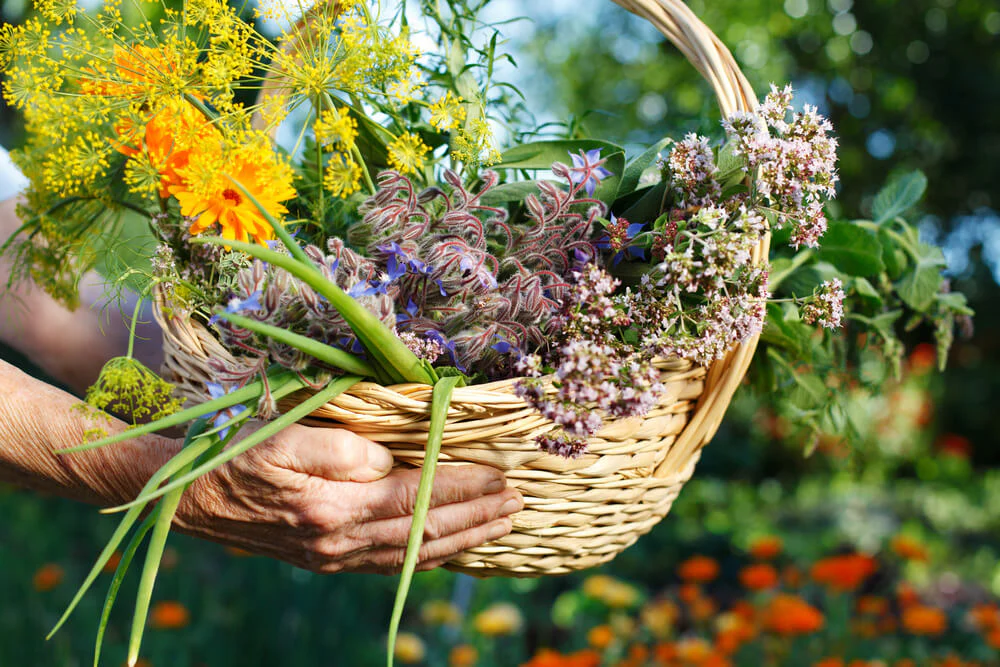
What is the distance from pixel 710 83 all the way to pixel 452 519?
0.54 metres

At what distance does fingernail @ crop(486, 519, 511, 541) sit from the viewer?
0.75 meters

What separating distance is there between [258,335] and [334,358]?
9 cm

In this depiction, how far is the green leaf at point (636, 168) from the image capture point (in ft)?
2.81

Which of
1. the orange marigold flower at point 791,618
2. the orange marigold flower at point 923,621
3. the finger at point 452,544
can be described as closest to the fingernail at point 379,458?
the finger at point 452,544

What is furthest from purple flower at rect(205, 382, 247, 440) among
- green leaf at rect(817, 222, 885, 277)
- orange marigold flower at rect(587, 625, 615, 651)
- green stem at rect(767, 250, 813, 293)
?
orange marigold flower at rect(587, 625, 615, 651)

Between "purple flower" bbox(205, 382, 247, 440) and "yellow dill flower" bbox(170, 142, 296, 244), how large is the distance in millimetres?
167

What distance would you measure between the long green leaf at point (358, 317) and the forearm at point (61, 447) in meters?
0.29

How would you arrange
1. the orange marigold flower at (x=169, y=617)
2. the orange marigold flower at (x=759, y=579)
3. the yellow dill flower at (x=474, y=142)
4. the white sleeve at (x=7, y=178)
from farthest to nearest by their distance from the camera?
the orange marigold flower at (x=759, y=579)
the orange marigold flower at (x=169, y=617)
the white sleeve at (x=7, y=178)
the yellow dill flower at (x=474, y=142)

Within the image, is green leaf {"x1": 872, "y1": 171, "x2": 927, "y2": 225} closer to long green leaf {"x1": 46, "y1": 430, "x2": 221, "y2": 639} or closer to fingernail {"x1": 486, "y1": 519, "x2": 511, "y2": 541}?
fingernail {"x1": 486, "y1": 519, "x2": 511, "y2": 541}

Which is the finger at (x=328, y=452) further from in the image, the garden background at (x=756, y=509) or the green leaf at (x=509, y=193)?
the garden background at (x=756, y=509)

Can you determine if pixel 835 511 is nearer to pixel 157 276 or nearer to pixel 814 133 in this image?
pixel 814 133

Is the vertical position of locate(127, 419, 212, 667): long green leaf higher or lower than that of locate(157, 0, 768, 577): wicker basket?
lower

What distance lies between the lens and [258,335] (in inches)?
26.4

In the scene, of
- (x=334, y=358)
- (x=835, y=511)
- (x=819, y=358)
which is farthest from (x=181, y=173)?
(x=835, y=511)
